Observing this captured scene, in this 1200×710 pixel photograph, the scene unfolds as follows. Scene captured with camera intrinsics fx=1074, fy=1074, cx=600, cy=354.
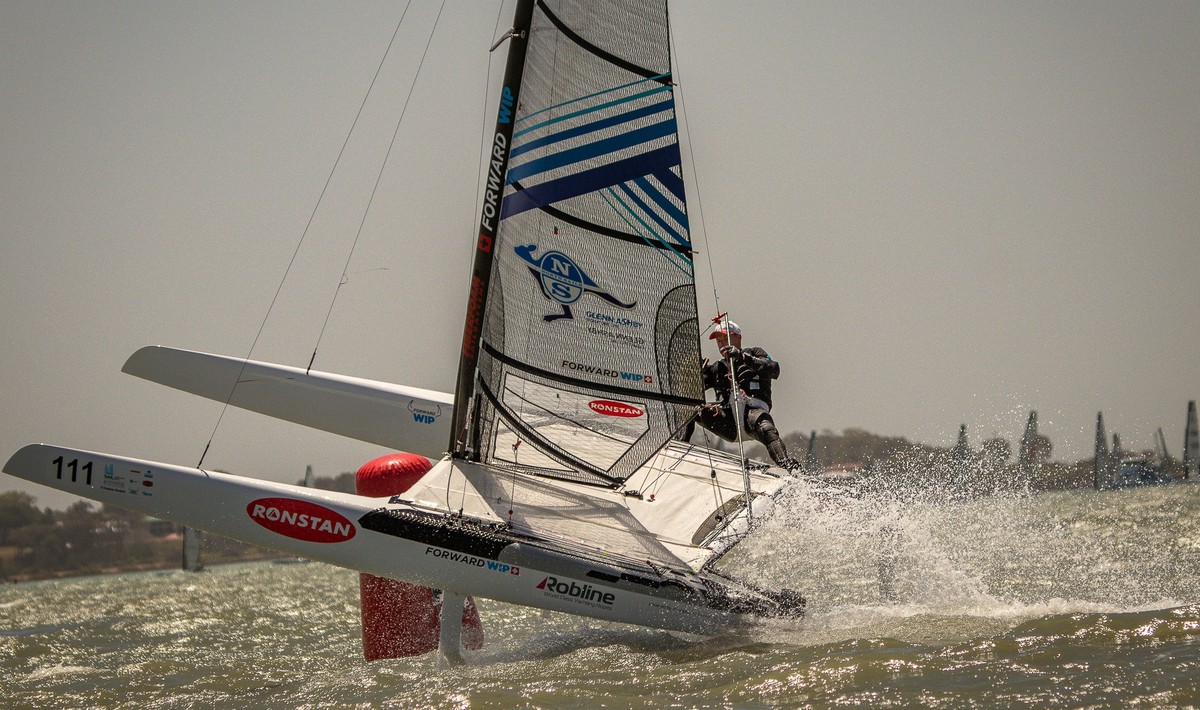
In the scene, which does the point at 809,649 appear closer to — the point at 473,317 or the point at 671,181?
the point at 473,317

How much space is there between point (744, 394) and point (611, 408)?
1.08m

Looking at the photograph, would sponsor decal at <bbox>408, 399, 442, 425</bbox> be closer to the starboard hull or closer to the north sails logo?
the north sails logo

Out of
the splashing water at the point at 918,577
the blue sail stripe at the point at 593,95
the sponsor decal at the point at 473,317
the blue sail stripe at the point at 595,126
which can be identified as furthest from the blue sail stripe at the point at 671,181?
the splashing water at the point at 918,577

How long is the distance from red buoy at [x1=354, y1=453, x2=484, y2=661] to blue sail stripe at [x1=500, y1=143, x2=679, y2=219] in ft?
5.06

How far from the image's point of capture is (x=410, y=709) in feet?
13.8

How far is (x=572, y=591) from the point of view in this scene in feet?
16.4

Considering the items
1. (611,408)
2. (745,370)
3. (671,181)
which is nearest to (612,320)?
(611,408)

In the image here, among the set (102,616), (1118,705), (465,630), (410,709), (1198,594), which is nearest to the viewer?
(1118,705)

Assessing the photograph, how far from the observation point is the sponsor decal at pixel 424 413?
23.6ft

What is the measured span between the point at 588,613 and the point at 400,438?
2.65 metres

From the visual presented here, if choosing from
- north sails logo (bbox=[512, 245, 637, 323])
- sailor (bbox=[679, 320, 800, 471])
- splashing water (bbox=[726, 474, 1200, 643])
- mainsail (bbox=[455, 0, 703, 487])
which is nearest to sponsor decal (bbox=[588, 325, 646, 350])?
mainsail (bbox=[455, 0, 703, 487])

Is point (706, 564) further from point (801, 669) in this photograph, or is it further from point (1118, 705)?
point (1118, 705)

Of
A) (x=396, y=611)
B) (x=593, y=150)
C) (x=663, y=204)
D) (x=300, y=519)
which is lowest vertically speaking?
(x=396, y=611)

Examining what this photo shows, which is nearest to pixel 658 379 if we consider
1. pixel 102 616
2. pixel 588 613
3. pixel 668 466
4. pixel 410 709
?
pixel 668 466
